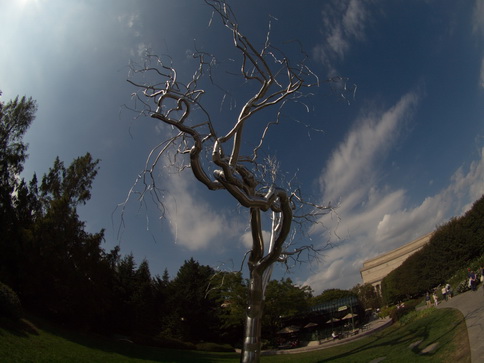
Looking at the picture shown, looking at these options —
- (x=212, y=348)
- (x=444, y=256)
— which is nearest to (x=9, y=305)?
(x=212, y=348)

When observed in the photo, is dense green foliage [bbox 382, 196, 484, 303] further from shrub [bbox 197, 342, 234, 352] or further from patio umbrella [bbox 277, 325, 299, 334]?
shrub [bbox 197, 342, 234, 352]

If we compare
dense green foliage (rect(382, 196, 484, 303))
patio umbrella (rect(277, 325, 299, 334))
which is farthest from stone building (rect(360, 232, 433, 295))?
patio umbrella (rect(277, 325, 299, 334))

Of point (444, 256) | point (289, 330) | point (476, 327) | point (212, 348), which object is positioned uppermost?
point (444, 256)

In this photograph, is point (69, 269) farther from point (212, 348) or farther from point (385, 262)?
point (385, 262)

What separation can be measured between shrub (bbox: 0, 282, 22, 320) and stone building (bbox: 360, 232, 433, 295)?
58.6m

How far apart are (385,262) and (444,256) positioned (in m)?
36.8

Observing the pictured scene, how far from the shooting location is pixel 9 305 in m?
13.6

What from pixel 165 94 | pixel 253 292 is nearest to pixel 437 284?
pixel 253 292

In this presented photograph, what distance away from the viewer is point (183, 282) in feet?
127

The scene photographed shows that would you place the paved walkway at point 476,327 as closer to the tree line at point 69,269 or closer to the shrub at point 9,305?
the tree line at point 69,269

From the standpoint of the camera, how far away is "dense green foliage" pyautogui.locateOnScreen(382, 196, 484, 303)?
1051 inches

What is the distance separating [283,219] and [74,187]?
25.9 meters

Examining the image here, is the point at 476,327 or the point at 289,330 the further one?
the point at 289,330

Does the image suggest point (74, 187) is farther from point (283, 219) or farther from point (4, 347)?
point (283, 219)
